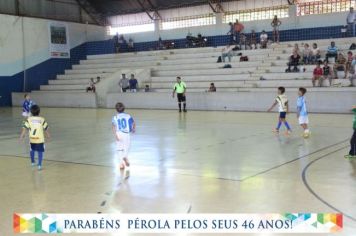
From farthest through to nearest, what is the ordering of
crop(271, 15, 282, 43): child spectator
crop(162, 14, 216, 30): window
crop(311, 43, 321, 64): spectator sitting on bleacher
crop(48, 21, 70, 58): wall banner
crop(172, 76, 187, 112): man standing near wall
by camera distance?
crop(48, 21, 70, 58): wall banner
crop(162, 14, 216, 30): window
crop(271, 15, 282, 43): child spectator
crop(311, 43, 321, 64): spectator sitting on bleacher
crop(172, 76, 187, 112): man standing near wall

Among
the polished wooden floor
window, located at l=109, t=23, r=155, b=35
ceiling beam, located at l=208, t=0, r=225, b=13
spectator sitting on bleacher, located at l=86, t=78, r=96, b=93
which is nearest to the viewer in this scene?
the polished wooden floor

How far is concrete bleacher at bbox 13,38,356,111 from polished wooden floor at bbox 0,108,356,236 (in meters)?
11.1

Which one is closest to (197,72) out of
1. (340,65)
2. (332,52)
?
(332,52)

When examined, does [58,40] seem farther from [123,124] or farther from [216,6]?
[123,124]

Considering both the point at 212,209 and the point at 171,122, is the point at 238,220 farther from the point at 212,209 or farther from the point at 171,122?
the point at 171,122

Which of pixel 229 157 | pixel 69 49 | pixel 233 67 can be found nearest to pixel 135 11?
pixel 69 49

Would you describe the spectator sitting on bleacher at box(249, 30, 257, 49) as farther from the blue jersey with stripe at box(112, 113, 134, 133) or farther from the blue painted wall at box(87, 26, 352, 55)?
the blue jersey with stripe at box(112, 113, 134, 133)

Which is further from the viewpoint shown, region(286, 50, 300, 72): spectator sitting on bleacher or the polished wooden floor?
region(286, 50, 300, 72): spectator sitting on bleacher

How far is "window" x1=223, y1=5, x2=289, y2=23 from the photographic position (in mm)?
31219

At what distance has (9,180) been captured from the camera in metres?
8.28

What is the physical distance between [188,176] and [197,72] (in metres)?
21.5

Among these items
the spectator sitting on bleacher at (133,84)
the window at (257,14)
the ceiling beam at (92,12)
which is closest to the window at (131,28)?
the ceiling beam at (92,12)

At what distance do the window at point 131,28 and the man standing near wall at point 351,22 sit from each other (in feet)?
53.3

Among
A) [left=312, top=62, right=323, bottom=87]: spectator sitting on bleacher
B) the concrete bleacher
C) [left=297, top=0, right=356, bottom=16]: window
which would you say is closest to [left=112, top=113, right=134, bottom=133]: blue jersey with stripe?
the concrete bleacher
